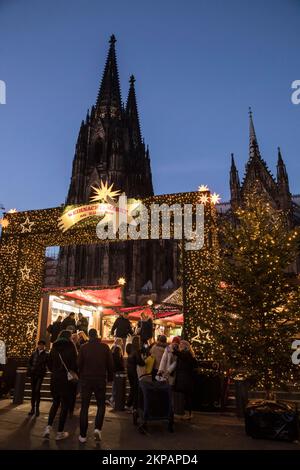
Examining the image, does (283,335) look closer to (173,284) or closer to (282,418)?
(282,418)

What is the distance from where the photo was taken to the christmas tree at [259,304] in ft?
23.7

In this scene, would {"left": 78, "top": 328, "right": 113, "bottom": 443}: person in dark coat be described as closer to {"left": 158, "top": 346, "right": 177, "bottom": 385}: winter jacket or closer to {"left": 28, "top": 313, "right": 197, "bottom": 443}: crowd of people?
{"left": 28, "top": 313, "right": 197, "bottom": 443}: crowd of people

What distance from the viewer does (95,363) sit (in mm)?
5145

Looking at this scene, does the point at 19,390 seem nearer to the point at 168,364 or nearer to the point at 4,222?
the point at 168,364

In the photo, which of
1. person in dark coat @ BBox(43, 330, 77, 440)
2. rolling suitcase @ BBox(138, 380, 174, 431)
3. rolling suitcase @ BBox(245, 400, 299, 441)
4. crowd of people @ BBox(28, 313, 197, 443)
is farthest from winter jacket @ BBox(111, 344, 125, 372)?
rolling suitcase @ BBox(245, 400, 299, 441)

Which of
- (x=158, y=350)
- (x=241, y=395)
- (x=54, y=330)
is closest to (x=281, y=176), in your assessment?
(x=54, y=330)

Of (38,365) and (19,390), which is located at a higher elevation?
(38,365)

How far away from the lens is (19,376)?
8.98 meters

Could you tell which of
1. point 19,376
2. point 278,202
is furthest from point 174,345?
point 278,202

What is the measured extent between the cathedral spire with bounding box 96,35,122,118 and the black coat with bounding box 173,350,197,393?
45.9 m

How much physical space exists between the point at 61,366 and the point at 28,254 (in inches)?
302

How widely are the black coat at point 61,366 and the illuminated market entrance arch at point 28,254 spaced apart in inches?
200

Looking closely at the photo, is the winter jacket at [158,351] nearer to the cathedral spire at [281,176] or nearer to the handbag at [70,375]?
the handbag at [70,375]

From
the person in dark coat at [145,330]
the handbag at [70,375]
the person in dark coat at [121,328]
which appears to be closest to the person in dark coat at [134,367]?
the handbag at [70,375]
